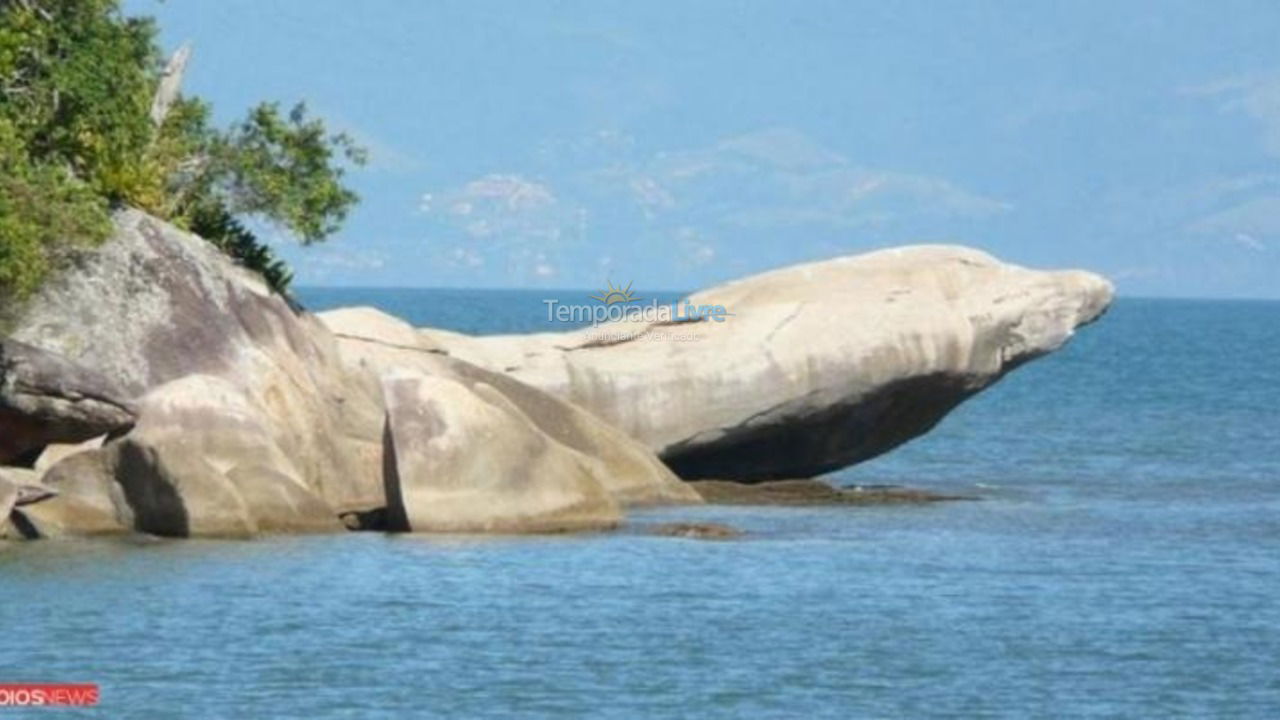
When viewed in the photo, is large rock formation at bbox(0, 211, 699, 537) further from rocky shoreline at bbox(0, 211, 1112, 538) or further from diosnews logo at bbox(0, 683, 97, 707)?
diosnews logo at bbox(0, 683, 97, 707)

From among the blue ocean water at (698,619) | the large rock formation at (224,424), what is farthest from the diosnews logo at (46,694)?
the large rock formation at (224,424)

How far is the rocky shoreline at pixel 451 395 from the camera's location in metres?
35.8

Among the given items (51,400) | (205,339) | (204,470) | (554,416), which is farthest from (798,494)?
(51,400)

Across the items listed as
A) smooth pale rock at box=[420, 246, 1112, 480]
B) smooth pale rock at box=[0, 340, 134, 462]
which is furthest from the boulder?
smooth pale rock at box=[420, 246, 1112, 480]

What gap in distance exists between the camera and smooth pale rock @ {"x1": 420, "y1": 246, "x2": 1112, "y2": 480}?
4378 cm

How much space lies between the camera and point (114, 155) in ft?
126

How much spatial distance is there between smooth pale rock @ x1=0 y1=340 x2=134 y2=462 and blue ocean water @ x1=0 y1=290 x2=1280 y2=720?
1309 mm

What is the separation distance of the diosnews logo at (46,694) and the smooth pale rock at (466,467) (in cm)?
997

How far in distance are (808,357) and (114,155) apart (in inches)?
407

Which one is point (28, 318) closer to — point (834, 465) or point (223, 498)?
point (223, 498)

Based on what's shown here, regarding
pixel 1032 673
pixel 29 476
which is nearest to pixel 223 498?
pixel 29 476

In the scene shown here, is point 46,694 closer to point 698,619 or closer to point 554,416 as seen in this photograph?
point 698,619

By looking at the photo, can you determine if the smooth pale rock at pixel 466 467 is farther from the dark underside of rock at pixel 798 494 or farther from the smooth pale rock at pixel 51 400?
the dark underside of rock at pixel 798 494

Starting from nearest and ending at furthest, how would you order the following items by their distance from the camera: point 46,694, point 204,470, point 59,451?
point 46,694 < point 204,470 < point 59,451
